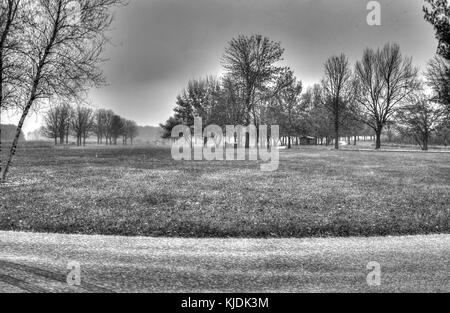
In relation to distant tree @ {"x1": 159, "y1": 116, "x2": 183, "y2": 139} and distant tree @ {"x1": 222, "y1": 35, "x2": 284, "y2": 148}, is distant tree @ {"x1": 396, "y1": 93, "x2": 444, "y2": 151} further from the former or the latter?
distant tree @ {"x1": 159, "y1": 116, "x2": 183, "y2": 139}

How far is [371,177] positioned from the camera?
21797 millimetres

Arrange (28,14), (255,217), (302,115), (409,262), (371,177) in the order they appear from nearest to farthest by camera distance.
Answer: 1. (409,262)
2. (255,217)
3. (28,14)
4. (371,177)
5. (302,115)

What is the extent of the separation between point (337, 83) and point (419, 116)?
22460 millimetres

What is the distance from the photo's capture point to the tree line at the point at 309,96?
51.9 m

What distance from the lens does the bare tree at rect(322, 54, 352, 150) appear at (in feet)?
219

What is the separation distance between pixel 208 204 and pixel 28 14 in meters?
15.0

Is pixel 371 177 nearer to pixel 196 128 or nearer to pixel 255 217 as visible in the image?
pixel 255 217


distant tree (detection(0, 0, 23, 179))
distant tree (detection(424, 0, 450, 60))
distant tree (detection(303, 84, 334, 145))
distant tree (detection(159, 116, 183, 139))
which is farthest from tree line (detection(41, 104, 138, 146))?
distant tree (detection(424, 0, 450, 60))

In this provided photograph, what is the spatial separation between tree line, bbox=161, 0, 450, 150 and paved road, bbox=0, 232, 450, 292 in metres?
33.7

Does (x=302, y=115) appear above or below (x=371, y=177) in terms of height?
above

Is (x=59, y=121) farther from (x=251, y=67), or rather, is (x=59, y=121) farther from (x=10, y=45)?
(x=10, y=45)

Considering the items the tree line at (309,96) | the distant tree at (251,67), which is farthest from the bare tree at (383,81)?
the distant tree at (251,67)

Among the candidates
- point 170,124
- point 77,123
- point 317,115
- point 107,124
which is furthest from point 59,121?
point 317,115
